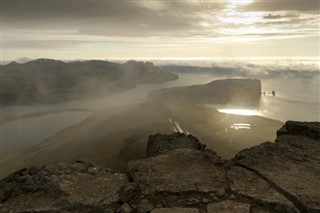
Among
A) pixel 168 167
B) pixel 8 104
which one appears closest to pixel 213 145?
pixel 168 167

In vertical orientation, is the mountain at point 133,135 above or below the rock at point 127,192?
below

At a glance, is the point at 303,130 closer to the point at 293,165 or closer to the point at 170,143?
the point at 293,165

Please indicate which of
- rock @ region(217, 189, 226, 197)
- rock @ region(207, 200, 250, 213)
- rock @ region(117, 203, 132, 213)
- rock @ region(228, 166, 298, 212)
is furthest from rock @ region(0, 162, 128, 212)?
rock @ region(228, 166, 298, 212)

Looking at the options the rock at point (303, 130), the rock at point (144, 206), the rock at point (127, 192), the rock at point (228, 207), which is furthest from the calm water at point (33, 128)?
the rock at point (228, 207)

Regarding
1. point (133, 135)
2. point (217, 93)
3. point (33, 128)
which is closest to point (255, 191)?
point (133, 135)

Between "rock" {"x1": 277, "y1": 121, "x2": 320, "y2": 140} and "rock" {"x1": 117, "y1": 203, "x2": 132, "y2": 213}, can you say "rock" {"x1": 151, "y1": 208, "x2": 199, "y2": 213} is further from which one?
"rock" {"x1": 277, "y1": 121, "x2": 320, "y2": 140}

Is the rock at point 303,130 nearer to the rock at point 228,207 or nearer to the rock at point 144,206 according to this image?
the rock at point 228,207

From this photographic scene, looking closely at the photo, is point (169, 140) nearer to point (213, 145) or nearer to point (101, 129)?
point (213, 145)
